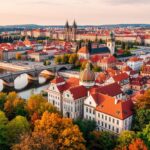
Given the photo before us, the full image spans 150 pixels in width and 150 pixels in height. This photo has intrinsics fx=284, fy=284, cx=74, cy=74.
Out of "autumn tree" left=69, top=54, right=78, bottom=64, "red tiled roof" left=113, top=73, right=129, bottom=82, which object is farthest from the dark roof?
"red tiled roof" left=113, top=73, right=129, bottom=82

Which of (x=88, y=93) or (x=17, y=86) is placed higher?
(x=88, y=93)

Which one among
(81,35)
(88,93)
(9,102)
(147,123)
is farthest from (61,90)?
(81,35)

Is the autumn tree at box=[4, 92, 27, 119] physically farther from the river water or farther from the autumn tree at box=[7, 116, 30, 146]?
the river water

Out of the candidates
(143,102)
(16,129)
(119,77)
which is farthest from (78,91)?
(119,77)

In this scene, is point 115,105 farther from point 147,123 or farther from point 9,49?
point 9,49

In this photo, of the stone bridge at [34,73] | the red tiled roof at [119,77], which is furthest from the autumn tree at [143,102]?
the stone bridge at [34,73]

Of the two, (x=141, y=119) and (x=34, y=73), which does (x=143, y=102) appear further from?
(x=34, y=73)
